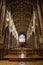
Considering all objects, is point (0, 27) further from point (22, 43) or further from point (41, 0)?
point (22, 43)

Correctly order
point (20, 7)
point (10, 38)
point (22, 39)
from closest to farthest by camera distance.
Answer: point (20, 7), point (10, 38), point (22, 39)

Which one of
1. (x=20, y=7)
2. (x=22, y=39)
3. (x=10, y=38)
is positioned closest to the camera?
(x=20, y=7)

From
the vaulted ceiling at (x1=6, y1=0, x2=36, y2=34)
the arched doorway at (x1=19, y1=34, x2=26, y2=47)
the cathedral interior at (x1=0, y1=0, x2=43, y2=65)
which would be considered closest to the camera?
the cathedral interior at (x1=0, y1=0, x2=43, y2=65)

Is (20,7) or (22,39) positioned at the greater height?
(20,7)

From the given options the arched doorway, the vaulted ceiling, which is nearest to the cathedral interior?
the vaulted ceiling

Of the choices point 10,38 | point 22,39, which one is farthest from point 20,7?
point 22,39

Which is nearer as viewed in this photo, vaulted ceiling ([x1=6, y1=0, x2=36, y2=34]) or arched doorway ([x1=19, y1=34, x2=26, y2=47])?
vaulted ceiling ([x1=6, y1=0, x2=36, y2=34])

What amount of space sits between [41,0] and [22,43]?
34.3 m

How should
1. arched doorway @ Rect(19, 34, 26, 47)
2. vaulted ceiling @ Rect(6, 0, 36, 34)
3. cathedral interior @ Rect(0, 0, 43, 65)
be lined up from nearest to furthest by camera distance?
1. cathedral interior @ Rect(0, 0, 43, 65)
2. vaulted ceiling @ Rect(6, 0, 36, 34)
3. arched doorway @ Rect(19, 34, 26, 47)

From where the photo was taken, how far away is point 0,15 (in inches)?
380

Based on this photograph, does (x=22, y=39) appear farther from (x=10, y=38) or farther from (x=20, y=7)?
(x=20, y=7)

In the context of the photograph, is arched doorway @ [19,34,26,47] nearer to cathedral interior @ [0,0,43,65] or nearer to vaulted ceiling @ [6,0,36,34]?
vaulted ceiling @ [6,0,36,34]

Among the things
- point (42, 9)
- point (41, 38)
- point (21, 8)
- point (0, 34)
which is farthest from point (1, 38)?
Answer: point (21, 8)

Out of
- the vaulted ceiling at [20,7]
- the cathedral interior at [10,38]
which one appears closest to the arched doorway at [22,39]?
the vaulted ceiling at [20,7]
